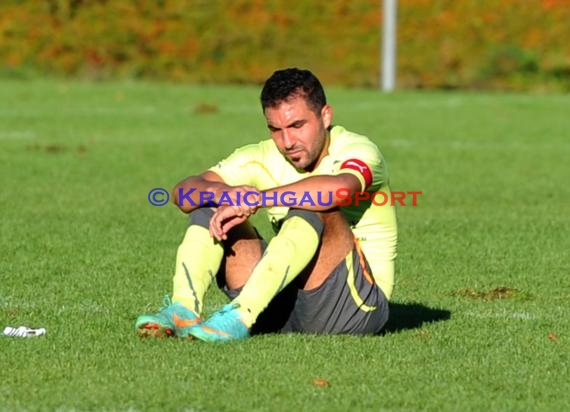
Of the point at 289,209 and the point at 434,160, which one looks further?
the point at 434,160

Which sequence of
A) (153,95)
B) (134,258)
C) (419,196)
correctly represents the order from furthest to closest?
(153,95), (419,196), (134,258)

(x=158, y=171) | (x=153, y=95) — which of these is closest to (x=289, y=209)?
(x=158, y=171)

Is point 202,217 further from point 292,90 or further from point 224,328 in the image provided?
point 292,90

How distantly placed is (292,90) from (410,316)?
1533 mm

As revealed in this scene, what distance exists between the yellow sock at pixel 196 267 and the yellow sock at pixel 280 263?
9.4 inches

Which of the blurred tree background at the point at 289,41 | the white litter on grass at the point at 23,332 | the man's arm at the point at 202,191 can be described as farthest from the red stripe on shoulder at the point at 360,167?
the blurred tree background at the point at 289,41

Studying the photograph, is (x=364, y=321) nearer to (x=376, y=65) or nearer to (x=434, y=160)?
(x=434, y=160)

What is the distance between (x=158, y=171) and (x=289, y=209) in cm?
817

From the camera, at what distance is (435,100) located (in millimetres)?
23047

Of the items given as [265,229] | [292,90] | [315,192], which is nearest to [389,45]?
[265,229]

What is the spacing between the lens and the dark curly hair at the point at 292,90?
6.33 meters

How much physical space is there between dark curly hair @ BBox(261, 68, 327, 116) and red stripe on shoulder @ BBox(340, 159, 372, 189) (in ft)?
0.84

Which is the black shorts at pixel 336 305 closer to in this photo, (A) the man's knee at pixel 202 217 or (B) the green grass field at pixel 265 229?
(B) the green grass field at pixel 265 229

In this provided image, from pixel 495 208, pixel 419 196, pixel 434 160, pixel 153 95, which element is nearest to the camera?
pixel 495 208
